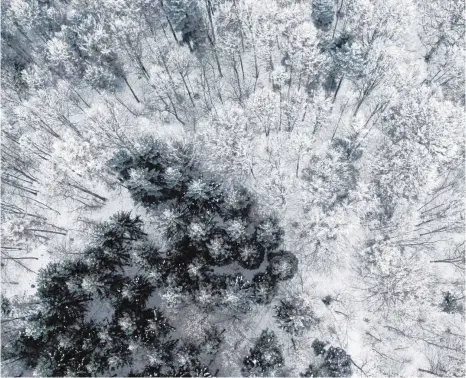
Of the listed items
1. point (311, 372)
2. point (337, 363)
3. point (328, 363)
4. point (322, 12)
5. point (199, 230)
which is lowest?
point (311, 372)

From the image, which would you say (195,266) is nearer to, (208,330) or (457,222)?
(208,330)

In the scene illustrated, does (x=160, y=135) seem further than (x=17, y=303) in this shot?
Yes

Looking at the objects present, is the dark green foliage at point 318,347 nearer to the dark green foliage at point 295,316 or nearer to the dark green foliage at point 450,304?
the dark green foliage at point 295,316

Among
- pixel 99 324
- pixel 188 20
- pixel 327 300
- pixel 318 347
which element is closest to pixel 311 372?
pixel 318 347

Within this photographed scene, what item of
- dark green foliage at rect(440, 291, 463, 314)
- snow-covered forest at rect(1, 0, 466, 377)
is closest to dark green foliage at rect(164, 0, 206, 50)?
snow-covered forest at rect(1, 0, 466, 377)

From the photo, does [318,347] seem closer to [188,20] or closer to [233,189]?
[233,189]

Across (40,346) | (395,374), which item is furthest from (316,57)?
(40,346)
